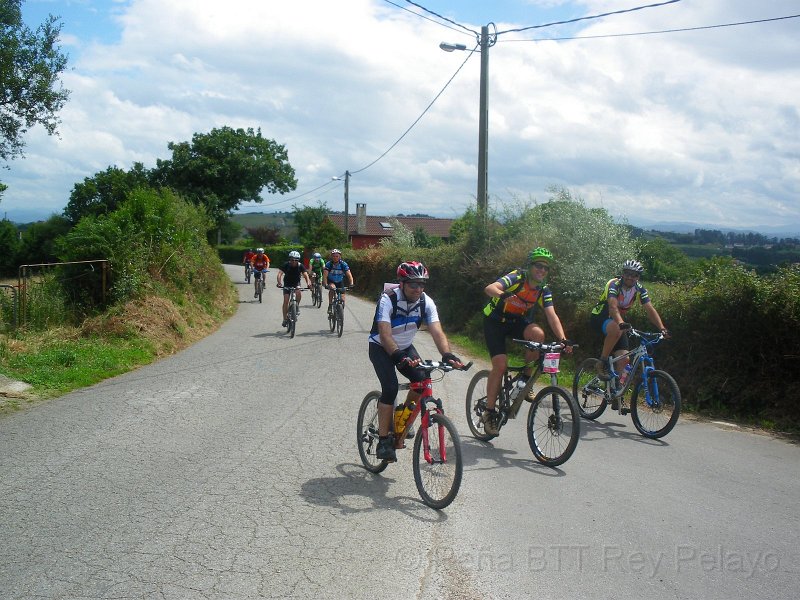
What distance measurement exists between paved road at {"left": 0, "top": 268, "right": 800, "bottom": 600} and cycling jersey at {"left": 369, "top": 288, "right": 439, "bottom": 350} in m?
1.21

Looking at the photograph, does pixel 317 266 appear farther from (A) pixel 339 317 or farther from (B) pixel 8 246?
(B) pixel 8 246

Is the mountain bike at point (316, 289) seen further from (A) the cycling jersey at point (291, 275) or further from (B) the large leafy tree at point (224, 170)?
(B) the large leafy tree at point (224, 170)

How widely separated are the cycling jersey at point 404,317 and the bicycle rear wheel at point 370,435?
0.51 m

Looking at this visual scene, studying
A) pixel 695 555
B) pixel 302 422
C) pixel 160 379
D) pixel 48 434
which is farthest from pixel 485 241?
pixel 695 555

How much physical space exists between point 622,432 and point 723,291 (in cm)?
286

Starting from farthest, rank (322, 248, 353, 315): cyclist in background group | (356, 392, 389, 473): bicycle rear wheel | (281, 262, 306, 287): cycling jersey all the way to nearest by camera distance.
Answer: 1. (322, 248, 353, 315): cyclist in background group
2. (281, 262, 306, 287): cycling jersey
3. (356, 392, 389, 473): bicycle rear wheel

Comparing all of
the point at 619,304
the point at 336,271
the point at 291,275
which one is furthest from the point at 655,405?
the point at 291,275

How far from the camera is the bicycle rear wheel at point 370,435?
6.02 metres

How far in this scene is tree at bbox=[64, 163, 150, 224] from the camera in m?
41.1

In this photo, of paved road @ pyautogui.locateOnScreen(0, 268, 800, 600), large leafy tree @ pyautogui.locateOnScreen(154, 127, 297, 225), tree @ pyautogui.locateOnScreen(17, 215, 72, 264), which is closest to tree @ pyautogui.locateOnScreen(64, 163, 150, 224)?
large leafy tree @ pyautogui.locateOnScreen(154, 127, 297, 225)

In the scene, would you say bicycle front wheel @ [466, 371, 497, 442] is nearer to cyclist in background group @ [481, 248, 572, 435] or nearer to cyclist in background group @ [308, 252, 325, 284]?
cyclist in background group @ [481, 248, 572, 435]

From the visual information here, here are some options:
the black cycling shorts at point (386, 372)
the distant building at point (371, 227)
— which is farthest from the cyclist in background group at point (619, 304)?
the distant building at point (371, 227)

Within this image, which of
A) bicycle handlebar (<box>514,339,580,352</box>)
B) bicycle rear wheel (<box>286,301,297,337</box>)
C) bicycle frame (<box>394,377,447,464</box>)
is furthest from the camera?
bicycle rear wheel (<box>286,301,297,337</box>)

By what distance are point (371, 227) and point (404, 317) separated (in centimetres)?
7550
